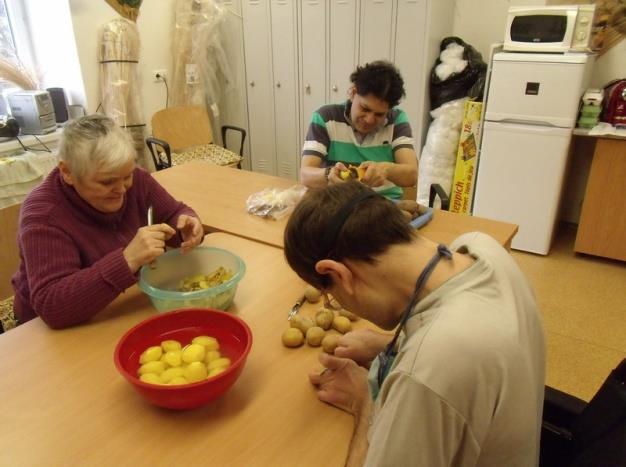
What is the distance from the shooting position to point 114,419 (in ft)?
3.33

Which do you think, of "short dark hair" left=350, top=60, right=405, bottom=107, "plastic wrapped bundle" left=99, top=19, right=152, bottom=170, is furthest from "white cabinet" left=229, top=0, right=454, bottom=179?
"short dark hair" left=350, top=60, right=405, bottom=107

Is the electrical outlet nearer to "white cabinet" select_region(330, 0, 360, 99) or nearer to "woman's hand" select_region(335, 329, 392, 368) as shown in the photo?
"white cabinet" select_region(330, 0, 360, 99)

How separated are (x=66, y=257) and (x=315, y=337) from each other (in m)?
0.72

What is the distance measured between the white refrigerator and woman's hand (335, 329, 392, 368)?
2541mm

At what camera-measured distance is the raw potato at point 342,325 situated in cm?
129

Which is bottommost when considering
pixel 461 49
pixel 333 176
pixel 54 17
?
pixel 333 176

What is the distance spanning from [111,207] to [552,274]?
2773 mm

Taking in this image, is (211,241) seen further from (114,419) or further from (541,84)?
(541,84)

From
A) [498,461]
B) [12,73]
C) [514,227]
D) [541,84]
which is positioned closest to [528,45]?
[541,84]

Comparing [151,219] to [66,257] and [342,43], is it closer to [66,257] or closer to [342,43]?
[66,257]

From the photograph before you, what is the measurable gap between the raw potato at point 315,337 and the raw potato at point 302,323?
0.02 meters

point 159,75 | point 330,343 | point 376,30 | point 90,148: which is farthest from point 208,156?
point 330,343

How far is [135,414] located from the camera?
3.38 ft

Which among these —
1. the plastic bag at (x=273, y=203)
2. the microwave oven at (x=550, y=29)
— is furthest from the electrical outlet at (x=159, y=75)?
the microwave oven at (x=550, y=29)
